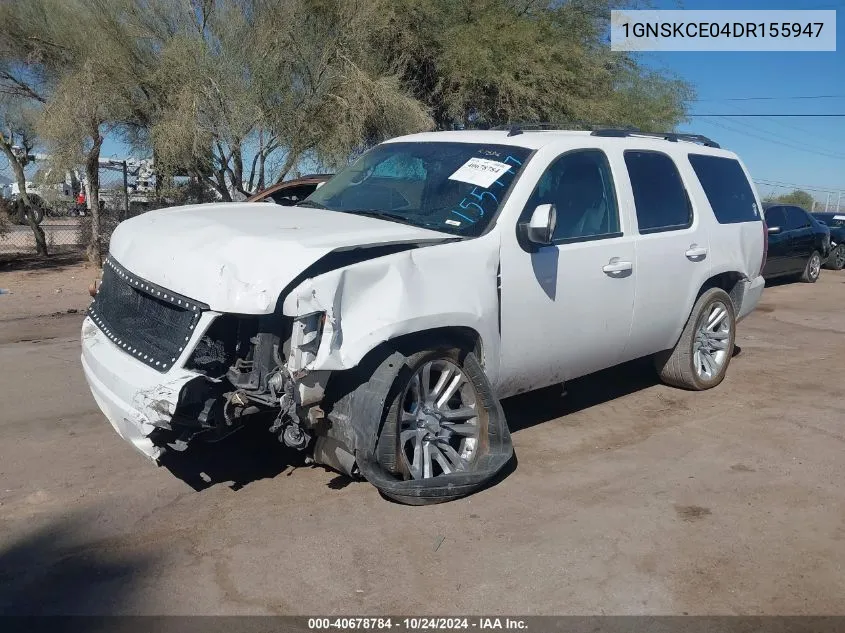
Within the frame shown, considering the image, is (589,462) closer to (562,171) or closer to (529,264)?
(529,264)

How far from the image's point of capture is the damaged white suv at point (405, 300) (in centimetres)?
365

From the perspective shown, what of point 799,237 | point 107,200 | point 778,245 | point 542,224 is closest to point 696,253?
point 542,224

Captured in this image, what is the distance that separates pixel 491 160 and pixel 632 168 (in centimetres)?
120

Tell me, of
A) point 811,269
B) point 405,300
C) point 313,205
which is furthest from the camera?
point 811,269

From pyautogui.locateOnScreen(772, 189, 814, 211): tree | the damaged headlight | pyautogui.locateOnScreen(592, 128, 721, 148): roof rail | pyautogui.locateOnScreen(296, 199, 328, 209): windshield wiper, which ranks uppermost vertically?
pyautogui.locateOnScreen(592, 128, 721, 148): roof rail

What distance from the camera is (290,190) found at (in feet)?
27.2

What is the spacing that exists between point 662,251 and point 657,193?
0.45 metres

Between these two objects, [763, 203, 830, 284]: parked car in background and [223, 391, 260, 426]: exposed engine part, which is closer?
[223, 391, 260, 426]: exposed engine part

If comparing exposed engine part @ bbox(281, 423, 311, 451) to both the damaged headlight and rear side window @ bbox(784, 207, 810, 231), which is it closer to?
the damaged headlight

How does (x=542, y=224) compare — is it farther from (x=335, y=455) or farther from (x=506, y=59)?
(x=506, y=59)

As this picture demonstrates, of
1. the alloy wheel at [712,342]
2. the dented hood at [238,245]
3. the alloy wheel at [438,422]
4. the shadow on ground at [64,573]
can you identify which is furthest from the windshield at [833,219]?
the shadow on ground at [64,573]

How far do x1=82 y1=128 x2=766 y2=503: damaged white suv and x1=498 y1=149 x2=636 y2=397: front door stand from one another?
Answer: 1cm

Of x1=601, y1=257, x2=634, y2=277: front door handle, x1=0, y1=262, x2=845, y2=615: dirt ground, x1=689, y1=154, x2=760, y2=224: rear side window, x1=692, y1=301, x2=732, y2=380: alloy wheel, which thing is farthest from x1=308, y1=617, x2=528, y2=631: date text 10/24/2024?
x1=689, y1=154, x2=760, y2=224: rear side window

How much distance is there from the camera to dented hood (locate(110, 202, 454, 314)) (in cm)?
356
